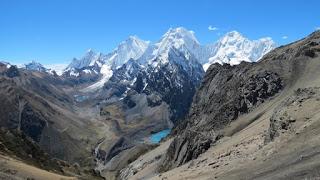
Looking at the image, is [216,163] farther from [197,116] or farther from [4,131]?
[197,116]

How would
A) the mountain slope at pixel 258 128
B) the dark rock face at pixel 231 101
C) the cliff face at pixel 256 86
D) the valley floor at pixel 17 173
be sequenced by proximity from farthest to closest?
the cliff face at pixel 256 86
the dark rock face at pixel 231 101
the valley floor at pixel 17 173
the mountain slope at pixel 258 128

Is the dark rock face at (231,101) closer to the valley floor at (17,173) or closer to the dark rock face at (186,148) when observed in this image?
the dark rock face at (186,148)

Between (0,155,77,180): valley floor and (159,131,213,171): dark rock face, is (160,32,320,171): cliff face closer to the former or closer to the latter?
(159,131,213,171): dark rock face

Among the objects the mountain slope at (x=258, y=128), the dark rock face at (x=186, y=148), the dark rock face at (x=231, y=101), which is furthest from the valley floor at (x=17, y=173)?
the dark rock face at (x=231, y=101)

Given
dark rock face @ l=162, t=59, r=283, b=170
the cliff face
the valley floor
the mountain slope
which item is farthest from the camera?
the cliff face

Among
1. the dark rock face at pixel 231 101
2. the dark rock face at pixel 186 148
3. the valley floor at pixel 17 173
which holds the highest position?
the dark rock face at pixel 231 101

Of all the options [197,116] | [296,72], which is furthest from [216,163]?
[197,116]

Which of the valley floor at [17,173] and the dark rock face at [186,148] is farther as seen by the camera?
the dark rock face at [186,148]

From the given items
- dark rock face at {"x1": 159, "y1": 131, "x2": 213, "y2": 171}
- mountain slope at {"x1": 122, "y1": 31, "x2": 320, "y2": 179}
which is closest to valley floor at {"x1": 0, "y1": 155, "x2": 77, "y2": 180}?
mountain slope at {"x1": 122, "y1": 31, "x2": 320, "y2": 179}

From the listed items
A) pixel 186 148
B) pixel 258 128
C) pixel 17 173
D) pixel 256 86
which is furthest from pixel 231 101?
pixel 17 173
